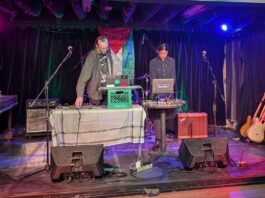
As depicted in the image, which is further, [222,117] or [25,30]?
[222,117]

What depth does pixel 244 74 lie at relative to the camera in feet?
20.3

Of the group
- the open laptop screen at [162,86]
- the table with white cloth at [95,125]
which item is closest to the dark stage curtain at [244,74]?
the open laptop screen at [162,86]

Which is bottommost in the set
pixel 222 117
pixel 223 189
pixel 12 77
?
pixel 223 189

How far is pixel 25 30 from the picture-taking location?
624 cm

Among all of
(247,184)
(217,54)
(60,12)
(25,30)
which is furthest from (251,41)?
(25,30)

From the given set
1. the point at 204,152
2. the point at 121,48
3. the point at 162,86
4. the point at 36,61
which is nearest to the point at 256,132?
the point at 204,152

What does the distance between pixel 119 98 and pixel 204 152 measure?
1.31 metres

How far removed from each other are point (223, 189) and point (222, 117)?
404 centimetres

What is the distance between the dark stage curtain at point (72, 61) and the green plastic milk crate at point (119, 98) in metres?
2.89

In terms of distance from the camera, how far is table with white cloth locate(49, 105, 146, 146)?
3295 mm

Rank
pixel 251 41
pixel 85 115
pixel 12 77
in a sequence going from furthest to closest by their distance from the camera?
pixel 12 77
pixel 251 41
pixel 85 115

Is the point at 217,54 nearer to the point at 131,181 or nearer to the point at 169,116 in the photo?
the point at 169,116

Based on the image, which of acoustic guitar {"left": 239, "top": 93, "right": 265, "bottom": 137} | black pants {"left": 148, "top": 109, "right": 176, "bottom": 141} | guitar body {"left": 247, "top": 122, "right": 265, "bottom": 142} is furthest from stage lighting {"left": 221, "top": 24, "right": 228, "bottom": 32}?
black pants {"left": 148, "top": 109, "right": 176, "bottom": 141}

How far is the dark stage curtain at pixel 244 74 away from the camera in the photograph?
5715mm
